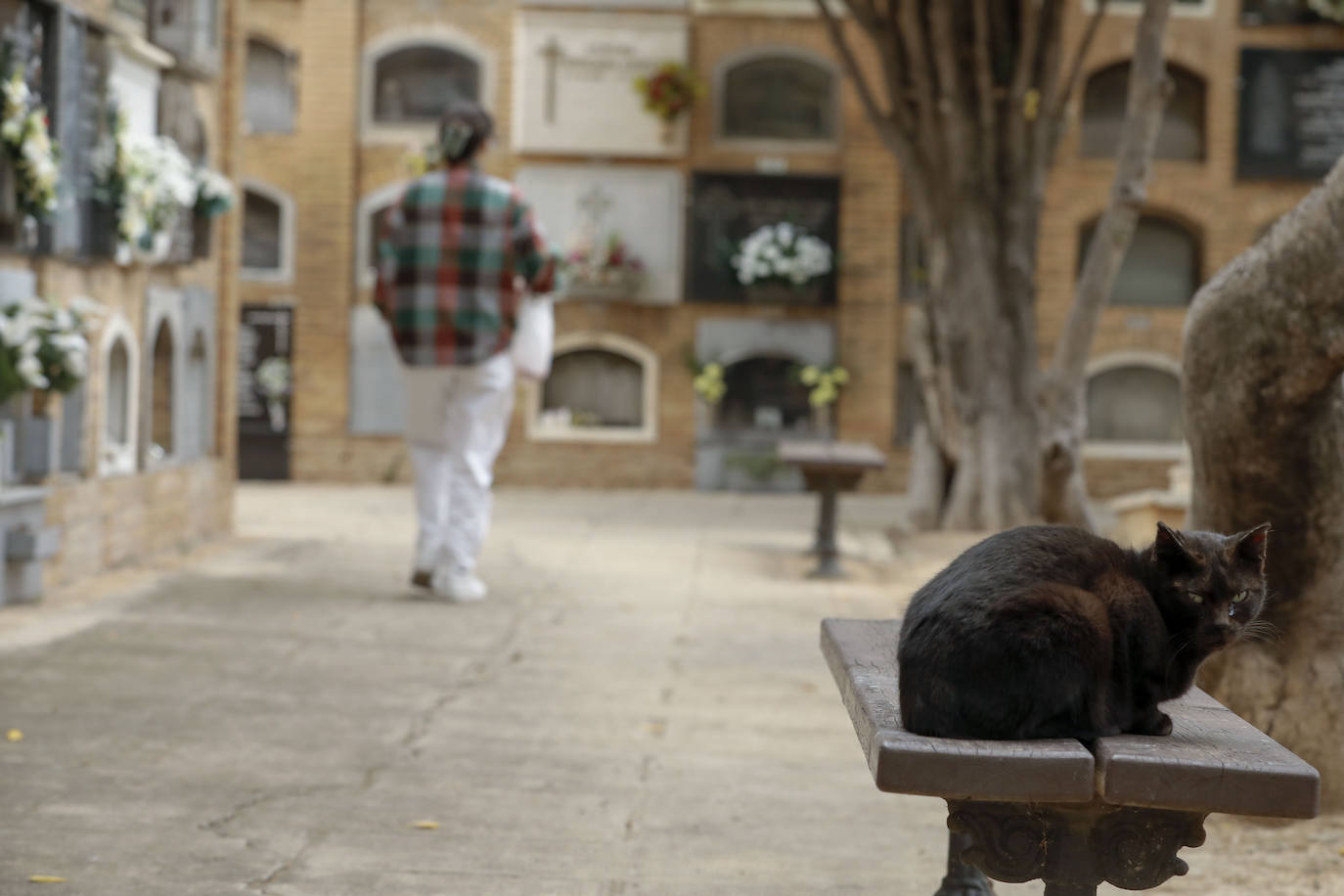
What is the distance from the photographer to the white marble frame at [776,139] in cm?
1706

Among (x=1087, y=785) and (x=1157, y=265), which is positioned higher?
(x=1157, y=265)

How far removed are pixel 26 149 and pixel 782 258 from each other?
961 cm

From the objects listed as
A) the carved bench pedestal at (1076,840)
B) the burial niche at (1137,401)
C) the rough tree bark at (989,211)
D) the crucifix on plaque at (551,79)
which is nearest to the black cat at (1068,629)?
the carved bench pedestal at (1076,840)

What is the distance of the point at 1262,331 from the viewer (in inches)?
Result: 185

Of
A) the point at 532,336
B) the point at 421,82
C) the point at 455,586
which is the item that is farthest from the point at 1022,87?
the point at 421,82

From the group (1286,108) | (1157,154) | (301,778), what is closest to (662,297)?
(1157,154)

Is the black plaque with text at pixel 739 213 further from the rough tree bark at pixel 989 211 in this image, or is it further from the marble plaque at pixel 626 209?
the rough tree bark at pixel 989 211

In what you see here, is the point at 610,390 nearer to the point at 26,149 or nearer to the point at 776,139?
the point at 776,139

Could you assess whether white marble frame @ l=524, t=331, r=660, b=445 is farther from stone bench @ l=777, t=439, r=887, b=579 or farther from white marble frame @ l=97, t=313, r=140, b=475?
white marble frame @ l=97, t=313, r=140, b=475

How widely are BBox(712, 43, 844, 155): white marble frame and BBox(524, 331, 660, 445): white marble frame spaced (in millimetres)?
2128

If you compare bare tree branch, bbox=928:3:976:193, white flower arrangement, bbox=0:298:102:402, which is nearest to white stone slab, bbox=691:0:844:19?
bare tree branch, bbox=928:3:976:193

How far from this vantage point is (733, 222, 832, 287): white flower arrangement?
54.6 ft

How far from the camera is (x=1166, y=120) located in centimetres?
1714

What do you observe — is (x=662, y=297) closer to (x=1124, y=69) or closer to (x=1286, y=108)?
(x=1124, y=69)
